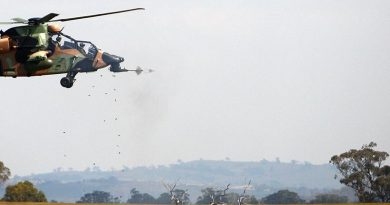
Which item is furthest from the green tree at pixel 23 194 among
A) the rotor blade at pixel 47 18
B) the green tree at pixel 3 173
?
the rotor blade at pixel 47 18

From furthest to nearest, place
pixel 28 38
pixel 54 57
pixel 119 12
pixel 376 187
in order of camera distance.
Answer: pixel 376 187 → pixel 54 57 → pixel 28 38 → pixel 119 12

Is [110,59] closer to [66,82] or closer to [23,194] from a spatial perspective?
[66,82]

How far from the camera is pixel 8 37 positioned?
56.7m

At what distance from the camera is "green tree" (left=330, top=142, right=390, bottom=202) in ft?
458

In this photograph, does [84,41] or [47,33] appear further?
[84,41]

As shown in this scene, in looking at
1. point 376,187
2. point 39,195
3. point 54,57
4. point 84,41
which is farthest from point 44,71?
point 376,187

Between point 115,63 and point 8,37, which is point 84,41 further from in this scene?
point 8,37

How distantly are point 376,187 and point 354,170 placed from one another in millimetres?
6667

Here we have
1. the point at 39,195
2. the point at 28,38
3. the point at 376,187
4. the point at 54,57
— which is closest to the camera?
the point at 28,38

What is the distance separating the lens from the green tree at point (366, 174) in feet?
458

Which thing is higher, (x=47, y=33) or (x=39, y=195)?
(x=47, y=33)

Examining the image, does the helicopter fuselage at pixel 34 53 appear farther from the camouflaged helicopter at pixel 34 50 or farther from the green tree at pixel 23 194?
the green tree at pixel 23 194

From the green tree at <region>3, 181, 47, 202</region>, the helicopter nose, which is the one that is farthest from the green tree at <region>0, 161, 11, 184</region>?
the helicopter nose

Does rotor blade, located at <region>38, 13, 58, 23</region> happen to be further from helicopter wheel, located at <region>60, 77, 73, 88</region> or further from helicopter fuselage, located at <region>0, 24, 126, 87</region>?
helicopter wheel, located at <region>60, 77, 73, 88</region>
